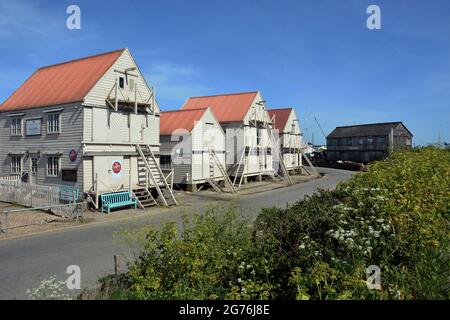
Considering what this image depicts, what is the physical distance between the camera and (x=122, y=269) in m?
9.05

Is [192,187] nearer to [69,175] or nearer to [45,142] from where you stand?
[69,175]

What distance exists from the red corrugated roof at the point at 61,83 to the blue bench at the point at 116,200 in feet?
17.7

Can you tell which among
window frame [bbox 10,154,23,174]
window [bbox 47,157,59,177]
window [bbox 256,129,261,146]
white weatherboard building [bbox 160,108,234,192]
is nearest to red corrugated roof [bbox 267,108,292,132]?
window [bbox 256,129,261,146]

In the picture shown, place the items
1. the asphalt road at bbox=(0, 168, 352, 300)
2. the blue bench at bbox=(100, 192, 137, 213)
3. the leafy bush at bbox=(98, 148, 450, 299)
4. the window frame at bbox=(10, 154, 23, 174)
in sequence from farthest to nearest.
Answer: the window frame at bbox=(10, 154, 23, 174), the blue bench at bbox=(100, 192, 137, 213), the asphalt road at bbox=(0, 168, 352, 300), the leafy bush at bbox=(98, 148, 450, 299)

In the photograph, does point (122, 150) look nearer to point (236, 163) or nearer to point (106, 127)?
point (106, 127)

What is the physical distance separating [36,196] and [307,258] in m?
17.3

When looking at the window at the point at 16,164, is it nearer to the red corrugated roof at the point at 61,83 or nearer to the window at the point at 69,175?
the red corrugated roof at the point at 61,83

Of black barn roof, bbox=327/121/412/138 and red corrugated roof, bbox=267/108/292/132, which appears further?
black barn roof, bbox=327/121/412/138

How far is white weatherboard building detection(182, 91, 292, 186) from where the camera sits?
111 feet

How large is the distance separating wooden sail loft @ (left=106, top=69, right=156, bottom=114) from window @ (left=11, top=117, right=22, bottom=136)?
22.6 feet

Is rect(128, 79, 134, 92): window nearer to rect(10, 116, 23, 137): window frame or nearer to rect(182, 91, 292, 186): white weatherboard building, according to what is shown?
rect(10, 116, 23, 137): window frame

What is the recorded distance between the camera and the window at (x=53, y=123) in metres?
20.6

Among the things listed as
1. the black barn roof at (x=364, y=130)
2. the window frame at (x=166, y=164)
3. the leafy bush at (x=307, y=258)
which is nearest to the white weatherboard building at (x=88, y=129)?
the window frame at (x=166, y=164)
